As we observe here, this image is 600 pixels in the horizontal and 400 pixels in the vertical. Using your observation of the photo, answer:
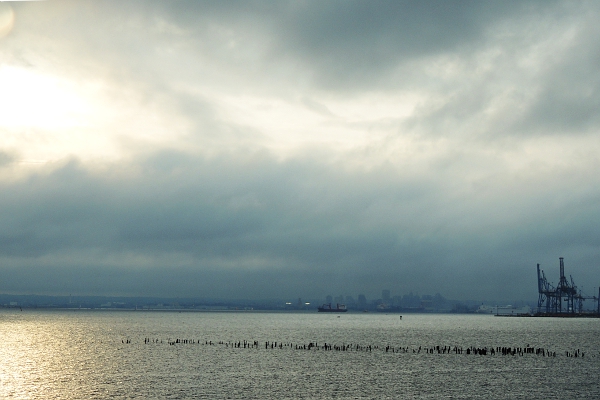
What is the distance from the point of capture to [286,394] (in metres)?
67.9

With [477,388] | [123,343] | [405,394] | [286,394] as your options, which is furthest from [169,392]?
[123,343]

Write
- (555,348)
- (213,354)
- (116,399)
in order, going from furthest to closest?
(555,348), (213,354), (116,399)

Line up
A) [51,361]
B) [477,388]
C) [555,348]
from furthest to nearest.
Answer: [555,348], [51,361], [477,388]

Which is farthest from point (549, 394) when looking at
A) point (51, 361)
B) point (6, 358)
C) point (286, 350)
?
point (6, 358)

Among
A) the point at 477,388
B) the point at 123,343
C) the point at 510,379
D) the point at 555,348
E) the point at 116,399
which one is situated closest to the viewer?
the point at 116,399

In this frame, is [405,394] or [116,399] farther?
[405,394]

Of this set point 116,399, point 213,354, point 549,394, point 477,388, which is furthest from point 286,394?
point 213,354

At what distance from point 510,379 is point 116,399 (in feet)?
173

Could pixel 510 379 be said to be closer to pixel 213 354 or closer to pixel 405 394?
pixel 405 394

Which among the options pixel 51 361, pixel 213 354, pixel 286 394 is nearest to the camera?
pixel 286 394

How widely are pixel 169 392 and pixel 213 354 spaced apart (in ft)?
151

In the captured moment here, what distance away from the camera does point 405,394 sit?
69.1m

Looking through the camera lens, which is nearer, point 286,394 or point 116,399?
point 116,399

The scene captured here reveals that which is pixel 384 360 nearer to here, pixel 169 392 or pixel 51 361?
pixel 169 392
